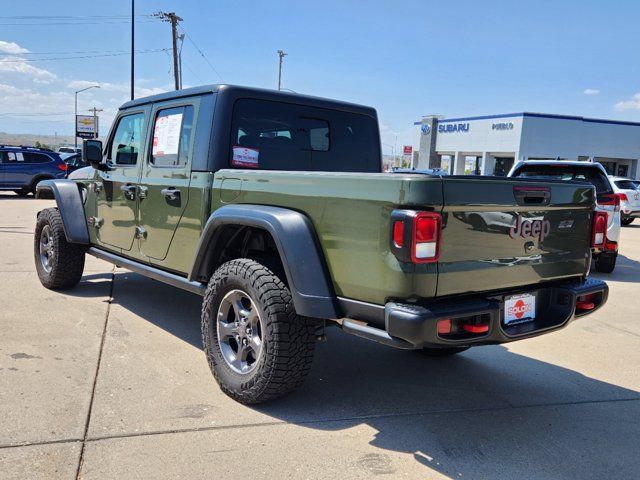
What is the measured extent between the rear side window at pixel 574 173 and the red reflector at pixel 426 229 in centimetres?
643

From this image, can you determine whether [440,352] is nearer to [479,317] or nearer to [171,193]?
[479,317]

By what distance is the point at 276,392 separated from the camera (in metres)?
3.33

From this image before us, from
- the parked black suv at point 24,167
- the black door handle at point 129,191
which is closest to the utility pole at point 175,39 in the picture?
the parked black suv at point 24,167

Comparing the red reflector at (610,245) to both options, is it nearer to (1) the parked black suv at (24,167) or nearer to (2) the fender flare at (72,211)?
(2) the fender flare at (72,211)

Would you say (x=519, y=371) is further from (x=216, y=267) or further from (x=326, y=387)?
(x=216, y=267)

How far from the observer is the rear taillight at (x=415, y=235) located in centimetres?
267

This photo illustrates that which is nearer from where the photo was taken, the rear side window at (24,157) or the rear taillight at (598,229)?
the rear taillight at (598,229)

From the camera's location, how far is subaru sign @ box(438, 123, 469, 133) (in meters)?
43.8

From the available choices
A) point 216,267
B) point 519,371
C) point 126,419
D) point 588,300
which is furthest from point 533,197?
point 126,419

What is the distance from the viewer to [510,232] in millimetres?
3111

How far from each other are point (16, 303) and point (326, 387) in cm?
359

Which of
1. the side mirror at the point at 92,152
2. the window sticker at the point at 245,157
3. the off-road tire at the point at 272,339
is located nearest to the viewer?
the off-road tire at the point at 272,339

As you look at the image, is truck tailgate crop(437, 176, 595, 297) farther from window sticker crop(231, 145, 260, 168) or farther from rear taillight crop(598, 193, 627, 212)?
rear taillight crop(598, 193, 627, 212)

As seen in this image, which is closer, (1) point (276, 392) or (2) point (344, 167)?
(1) point (276, 392)
